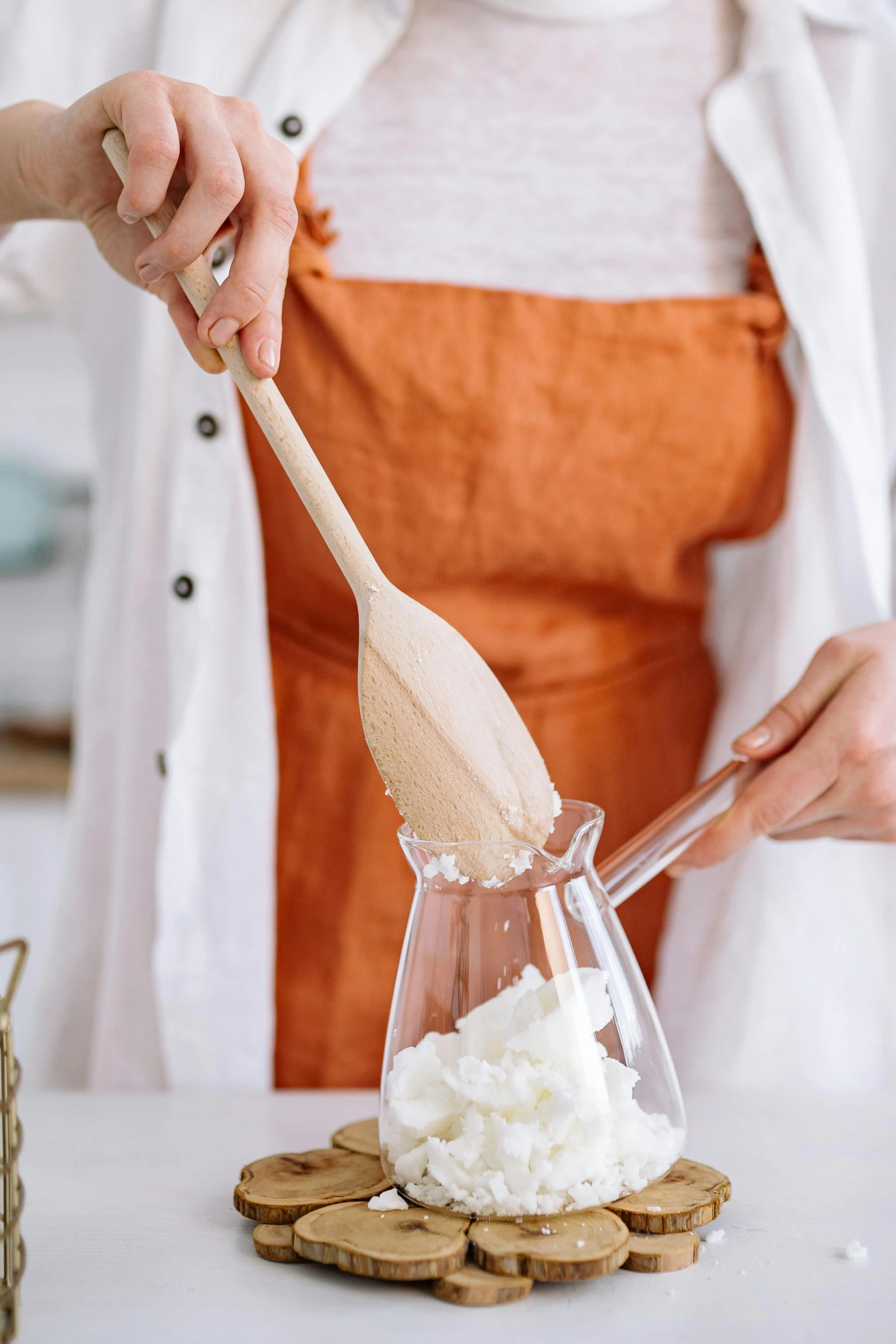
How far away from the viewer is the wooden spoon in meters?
0.43

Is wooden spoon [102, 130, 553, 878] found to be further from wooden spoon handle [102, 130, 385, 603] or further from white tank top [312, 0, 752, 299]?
white tank top [312, 0, 752, 299]

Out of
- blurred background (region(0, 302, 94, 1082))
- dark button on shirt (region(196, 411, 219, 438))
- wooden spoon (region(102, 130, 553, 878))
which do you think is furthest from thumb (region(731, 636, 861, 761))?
blurred background (region(0, 302, 94, 1082))

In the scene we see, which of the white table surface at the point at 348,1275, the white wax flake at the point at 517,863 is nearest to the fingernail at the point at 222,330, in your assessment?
the white wax flake at the point at 517,863

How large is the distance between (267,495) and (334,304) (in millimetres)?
121

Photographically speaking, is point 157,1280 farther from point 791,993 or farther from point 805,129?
point 805,129

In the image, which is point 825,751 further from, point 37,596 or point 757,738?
point 37,596

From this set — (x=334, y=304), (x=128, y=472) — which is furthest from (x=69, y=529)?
(x=334, y=304)

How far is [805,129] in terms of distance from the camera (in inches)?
27.5

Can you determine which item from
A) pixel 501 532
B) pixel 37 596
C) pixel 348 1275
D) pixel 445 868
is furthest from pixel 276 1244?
pixel 37 596

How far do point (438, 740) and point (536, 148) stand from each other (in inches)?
16.9

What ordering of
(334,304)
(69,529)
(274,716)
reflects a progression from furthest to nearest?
(69,529)
(274,716)
(334,304)

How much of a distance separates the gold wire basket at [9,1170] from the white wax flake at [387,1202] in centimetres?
11

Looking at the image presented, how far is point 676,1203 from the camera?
0.41 metres

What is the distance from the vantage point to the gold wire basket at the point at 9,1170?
0.34m
